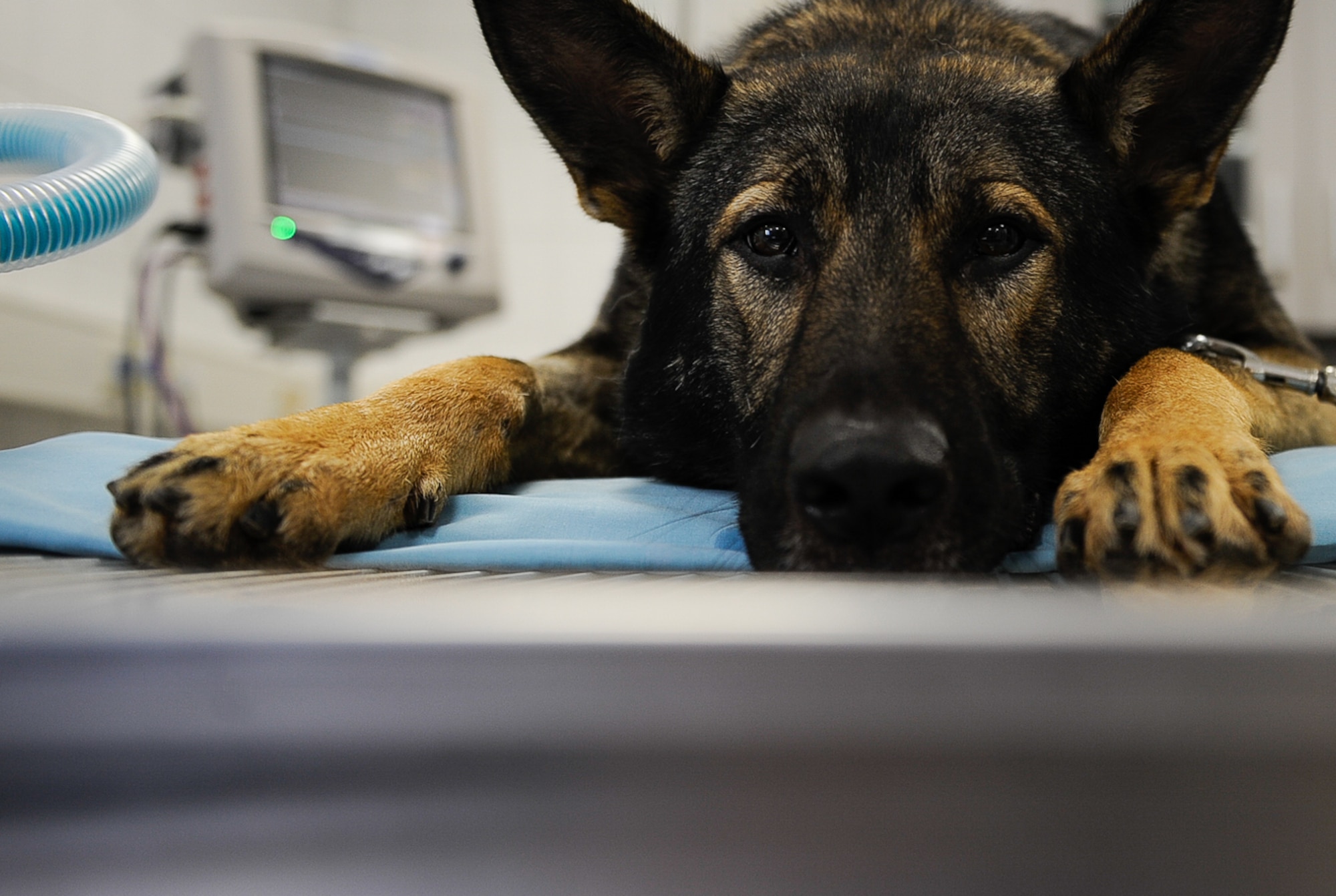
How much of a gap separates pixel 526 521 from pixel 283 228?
228 centimetres

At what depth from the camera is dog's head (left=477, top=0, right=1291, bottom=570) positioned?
99 centimetres

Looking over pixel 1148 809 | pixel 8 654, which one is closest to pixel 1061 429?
pixel 1148 809

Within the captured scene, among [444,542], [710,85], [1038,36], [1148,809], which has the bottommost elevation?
[444,542]

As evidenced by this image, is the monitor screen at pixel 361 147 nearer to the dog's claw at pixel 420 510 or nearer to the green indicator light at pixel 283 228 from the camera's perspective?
the green indicator light at pixel 283 228

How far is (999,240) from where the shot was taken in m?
1.20

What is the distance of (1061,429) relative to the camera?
4.01ft

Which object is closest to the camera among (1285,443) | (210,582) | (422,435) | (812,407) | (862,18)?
(210,582)

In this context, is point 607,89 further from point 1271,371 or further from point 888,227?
point 1271,371

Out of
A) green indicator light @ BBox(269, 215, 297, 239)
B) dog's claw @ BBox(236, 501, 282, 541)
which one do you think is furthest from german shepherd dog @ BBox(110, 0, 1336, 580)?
green indicator light @ BBox(269, 215, 297, 239)

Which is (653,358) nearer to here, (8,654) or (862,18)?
(862,18)

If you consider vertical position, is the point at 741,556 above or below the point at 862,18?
below

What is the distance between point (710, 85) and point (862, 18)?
1.55 ft

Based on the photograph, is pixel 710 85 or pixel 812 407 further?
pixel 710 85

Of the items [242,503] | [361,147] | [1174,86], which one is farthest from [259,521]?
[361,147]
